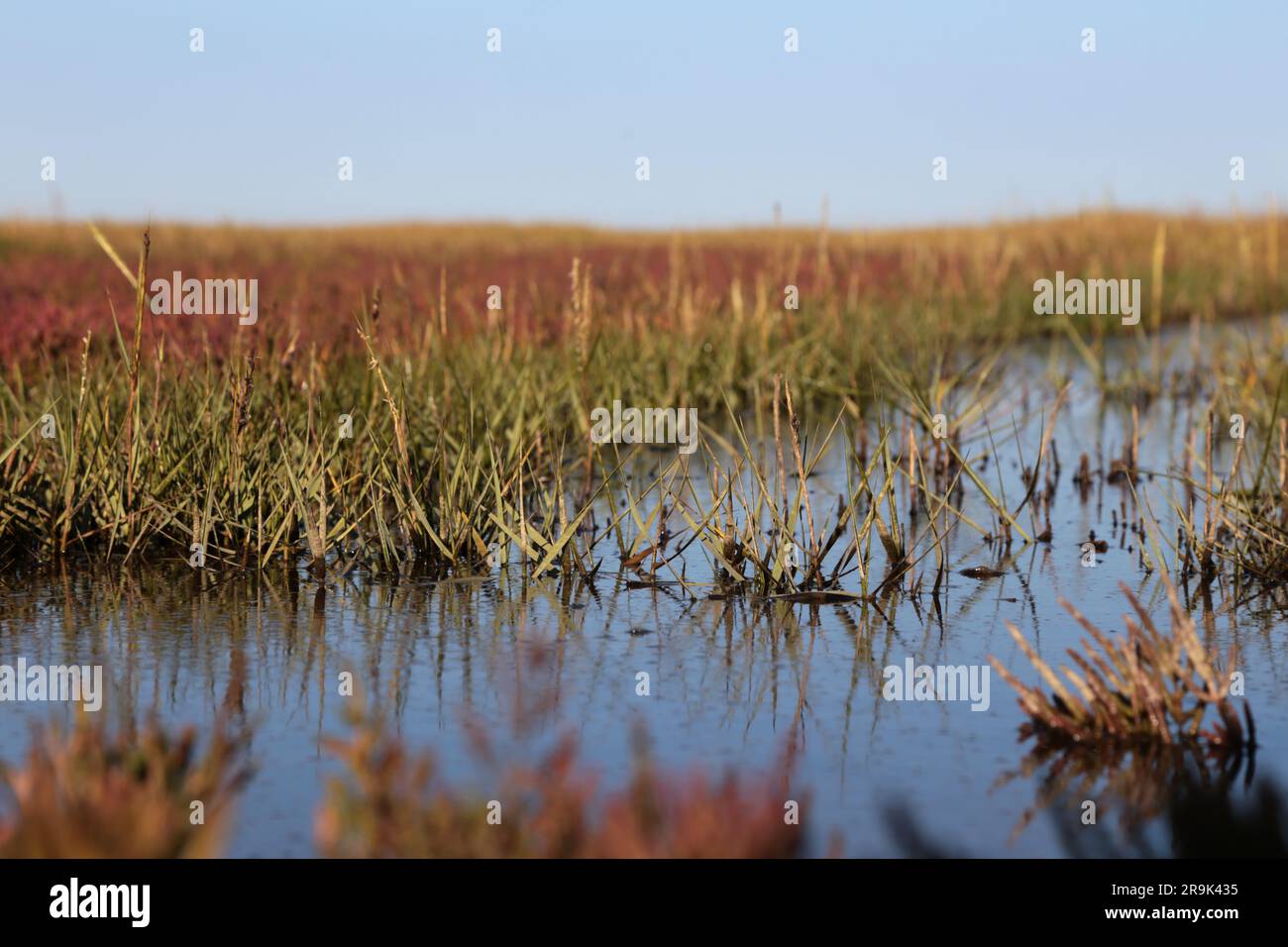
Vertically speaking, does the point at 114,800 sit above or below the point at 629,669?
above

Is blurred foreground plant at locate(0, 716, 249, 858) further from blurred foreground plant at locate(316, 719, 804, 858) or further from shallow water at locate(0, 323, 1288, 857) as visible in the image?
shallow water at locate(0, 323, 1288, 857)

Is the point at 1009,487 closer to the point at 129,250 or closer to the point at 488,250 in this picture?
the point at 488,250

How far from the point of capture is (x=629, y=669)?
4613 mm

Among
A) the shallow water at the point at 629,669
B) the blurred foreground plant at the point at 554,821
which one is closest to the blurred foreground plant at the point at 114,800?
the blurred foreground plant at the point at 554,821

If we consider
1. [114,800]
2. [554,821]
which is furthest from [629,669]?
[114,800]

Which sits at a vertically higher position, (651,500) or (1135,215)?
(1135,215)

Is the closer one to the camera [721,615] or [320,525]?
[721,615]

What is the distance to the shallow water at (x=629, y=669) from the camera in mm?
3557

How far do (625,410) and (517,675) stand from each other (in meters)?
4.94

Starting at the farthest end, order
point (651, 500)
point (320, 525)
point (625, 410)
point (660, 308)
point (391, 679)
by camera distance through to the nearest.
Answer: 1. point (660, 308)
2. point (625, 410)
3. point (651, 500)
4. point (320, 525)
5. point (391, 679)

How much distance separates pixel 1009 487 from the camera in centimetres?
796

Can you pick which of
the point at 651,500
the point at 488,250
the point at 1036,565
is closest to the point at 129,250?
the point at 488,250

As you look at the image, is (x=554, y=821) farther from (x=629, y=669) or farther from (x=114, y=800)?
(x=629, y=669)

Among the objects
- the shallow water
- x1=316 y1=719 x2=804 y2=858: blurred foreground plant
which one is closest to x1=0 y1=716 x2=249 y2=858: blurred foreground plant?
x1=316 y1=719 x2=804 y2=858: blurred foreground plant
